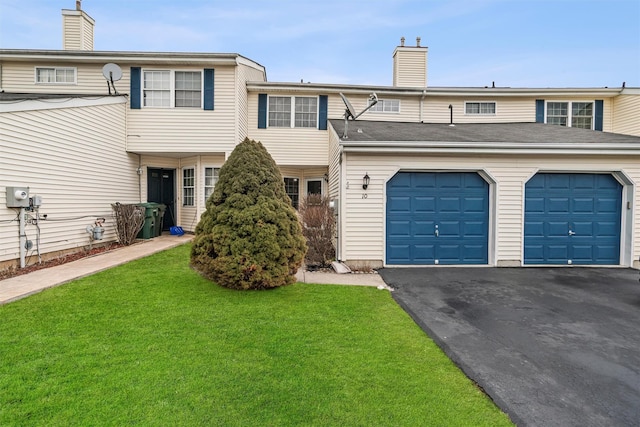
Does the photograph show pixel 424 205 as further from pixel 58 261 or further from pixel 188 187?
pixel 188 187

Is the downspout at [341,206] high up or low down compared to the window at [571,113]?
down

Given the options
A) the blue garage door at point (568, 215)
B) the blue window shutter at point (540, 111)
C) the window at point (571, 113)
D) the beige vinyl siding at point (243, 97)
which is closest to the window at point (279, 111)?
the beige vinyl siding at point (243, 97)

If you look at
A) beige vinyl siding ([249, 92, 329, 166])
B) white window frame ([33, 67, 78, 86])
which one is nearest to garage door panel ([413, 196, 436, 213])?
beige vinyl siding ([249, 92, 329, 166])

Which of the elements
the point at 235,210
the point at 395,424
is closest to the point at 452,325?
the point at 395,424

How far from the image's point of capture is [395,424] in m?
2.19

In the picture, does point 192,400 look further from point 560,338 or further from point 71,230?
point 71,230

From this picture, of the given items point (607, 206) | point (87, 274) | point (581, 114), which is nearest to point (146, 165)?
point (87, 274)

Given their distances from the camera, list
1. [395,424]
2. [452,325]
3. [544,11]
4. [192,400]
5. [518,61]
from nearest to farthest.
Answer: [395,424]
[192,400]
[452,325]
[544,11]
[518,61]

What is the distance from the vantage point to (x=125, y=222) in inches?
368

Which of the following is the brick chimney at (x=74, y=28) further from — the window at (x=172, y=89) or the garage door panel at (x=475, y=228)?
the garage door panel at (x=475, y=228)

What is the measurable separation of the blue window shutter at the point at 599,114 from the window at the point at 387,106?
8.13 meters

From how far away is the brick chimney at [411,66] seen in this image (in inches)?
521

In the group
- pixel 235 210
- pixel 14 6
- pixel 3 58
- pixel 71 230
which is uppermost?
pixel 14 6

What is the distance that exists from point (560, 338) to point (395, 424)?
2832 millimetres
